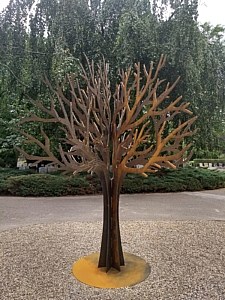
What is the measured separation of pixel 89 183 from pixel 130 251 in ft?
13.3

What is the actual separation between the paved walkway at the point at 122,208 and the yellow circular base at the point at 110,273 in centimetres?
178

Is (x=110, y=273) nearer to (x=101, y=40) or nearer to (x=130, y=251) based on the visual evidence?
(x=130, y=251)

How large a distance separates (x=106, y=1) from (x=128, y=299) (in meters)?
6.76

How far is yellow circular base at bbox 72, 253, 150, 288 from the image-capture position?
8.23 feet

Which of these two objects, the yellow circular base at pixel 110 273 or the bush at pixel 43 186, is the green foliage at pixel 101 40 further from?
the yellow circular base at pixel 110 273

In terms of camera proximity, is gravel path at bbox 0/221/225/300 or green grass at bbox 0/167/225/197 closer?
gravel path at bbox 0/221/225/300

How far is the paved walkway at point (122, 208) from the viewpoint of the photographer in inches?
189

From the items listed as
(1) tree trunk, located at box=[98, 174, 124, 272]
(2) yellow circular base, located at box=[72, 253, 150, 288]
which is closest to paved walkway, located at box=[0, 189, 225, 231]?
(2) yellow circular base, located at box=[72, 253, 150, 288]

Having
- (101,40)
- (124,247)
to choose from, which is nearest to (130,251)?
(124,247)

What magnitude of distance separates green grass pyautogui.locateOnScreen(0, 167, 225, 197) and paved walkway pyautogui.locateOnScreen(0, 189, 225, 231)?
286mm

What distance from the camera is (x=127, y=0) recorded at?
7.28 metres

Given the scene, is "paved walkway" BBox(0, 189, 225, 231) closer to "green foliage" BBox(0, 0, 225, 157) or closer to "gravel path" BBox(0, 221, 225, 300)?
"gravel path" BBox(0, 221, 225, 300)

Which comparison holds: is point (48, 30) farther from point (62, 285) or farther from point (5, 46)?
point (62, 285)

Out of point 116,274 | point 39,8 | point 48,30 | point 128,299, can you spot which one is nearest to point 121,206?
point 116,274
